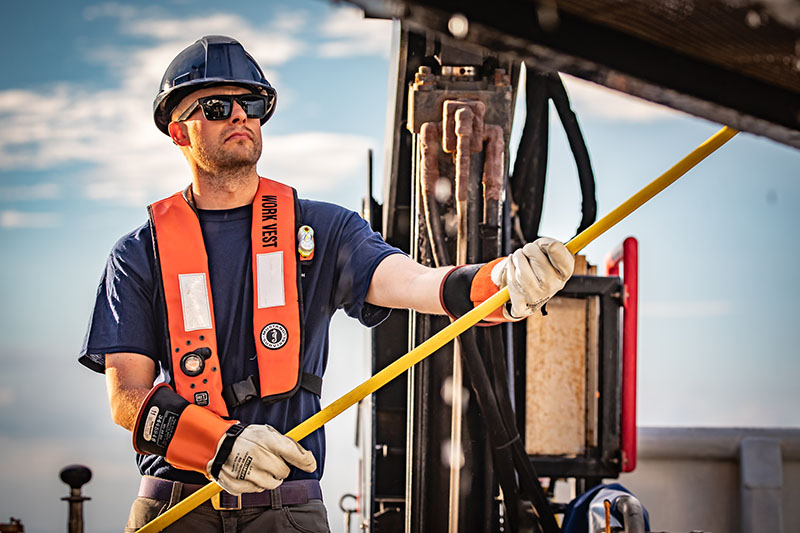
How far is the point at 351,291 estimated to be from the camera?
318cm

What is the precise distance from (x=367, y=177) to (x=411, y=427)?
1400 millimetres

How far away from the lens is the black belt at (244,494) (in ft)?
9.59

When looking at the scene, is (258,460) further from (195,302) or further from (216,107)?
(216,107)

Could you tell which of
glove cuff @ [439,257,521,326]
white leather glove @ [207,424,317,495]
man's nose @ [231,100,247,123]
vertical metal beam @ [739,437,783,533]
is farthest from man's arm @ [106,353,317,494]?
vertical metal beam @ [739,437,783,533]

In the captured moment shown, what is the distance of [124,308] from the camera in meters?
3.08

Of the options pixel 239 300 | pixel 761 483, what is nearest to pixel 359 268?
pixel 239 300

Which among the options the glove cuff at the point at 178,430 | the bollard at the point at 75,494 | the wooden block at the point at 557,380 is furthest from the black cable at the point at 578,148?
the bollard at the point at 75,494

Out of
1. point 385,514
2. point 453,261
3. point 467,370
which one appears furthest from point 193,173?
point 385,514

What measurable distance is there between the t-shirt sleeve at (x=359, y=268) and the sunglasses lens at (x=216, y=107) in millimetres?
617

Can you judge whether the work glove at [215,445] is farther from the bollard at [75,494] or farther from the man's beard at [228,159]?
the bollard at [75,494]

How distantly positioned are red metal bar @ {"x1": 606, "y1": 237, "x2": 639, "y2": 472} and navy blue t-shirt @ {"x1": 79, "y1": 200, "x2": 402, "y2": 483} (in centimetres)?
165

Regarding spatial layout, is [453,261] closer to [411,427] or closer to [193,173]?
[411,427]

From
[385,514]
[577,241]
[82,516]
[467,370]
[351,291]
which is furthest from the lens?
[385,514]

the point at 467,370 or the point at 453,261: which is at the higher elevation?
the point at 453,261
